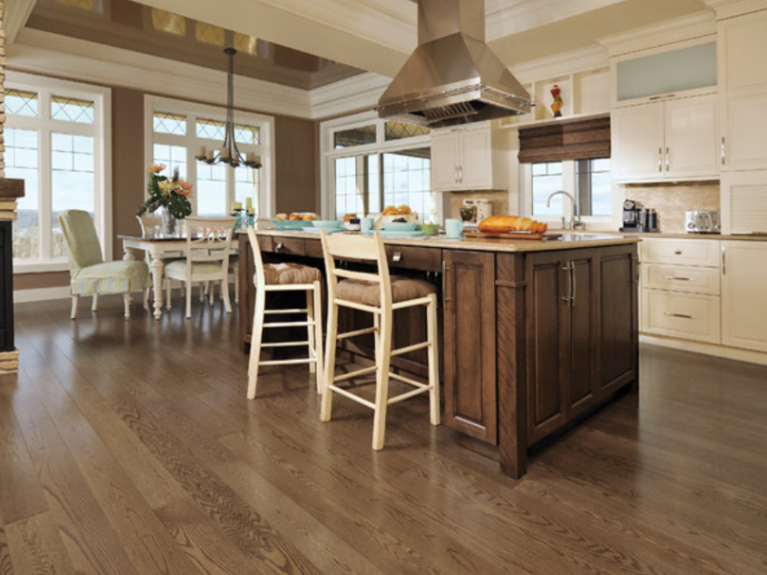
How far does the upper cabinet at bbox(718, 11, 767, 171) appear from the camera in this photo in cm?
365

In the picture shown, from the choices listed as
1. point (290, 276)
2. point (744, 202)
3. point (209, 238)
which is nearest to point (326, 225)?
point (290, 276)

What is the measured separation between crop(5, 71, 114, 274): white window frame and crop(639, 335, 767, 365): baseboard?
20.0 ft

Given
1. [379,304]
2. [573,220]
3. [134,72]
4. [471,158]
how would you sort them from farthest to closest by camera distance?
[134,72] → [471,158] → [573,220] → [379,304]

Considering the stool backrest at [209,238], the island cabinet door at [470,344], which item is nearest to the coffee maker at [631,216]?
the island cabinet door at [470,344]

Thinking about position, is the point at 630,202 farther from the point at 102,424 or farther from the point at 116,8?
the point at 116,8

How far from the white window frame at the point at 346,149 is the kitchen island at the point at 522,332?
431 centimetres

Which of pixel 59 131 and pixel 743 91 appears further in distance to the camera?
pixel 59 131

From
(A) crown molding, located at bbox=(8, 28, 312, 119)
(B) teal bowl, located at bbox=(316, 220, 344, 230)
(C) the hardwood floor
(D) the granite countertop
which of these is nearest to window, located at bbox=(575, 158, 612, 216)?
(C) the hardwood floor

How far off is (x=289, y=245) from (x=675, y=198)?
338 centimetres

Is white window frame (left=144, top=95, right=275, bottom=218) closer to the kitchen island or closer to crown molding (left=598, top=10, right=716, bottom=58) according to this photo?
crown molding (left=598, top=10, right=716, bottom=58)

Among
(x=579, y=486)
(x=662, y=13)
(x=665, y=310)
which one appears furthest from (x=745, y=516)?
(x=662, y=13)

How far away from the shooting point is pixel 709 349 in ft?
12.7

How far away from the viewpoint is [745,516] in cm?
168

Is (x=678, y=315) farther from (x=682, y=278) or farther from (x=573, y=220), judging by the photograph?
(x=573, y=220)
